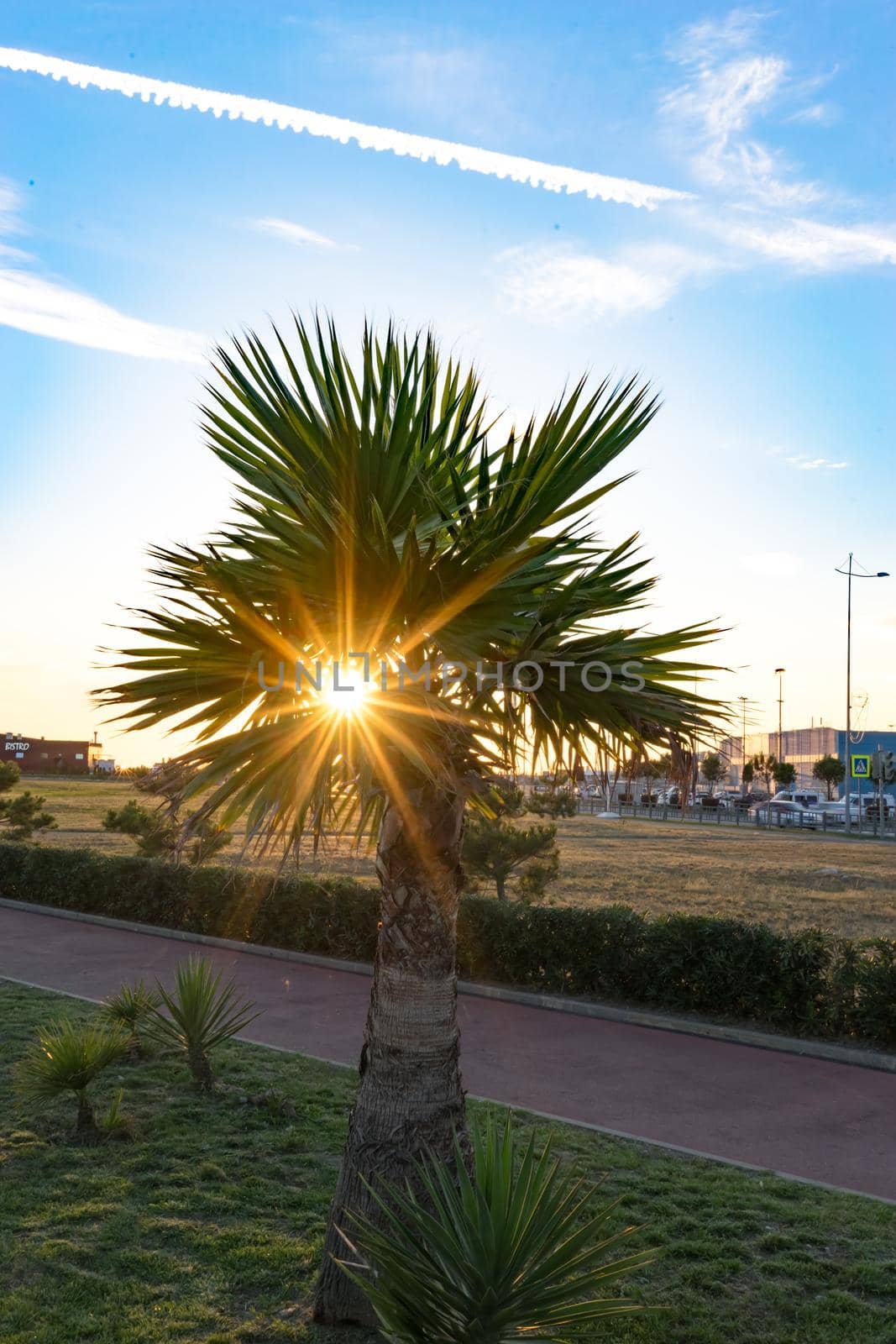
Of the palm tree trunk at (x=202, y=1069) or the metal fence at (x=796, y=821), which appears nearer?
the palm tree trunk at (x=202, y=1069)

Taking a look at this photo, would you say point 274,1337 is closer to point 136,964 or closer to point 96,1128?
point 96,1128

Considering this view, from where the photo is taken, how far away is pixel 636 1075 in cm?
1009

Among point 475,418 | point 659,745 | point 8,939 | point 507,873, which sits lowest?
point 8,939

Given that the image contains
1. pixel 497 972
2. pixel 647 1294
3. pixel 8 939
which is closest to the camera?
pixel 647 1294

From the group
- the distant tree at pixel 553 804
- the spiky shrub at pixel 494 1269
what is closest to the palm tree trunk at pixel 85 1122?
the spiky shrub at pixel 494 1269

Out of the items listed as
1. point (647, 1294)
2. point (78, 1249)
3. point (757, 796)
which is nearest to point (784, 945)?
point (647, 1294)

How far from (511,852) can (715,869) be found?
13.8 meters

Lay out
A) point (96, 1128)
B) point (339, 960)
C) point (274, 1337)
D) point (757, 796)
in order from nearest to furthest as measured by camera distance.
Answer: point (274, 1337)
point (96, 1128)
point (339, 960)
point (757, 796)

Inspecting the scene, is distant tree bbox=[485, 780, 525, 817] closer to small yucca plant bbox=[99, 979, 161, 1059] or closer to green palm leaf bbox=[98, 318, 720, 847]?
green palm leaf bbox=[98, 318, 720, 847]

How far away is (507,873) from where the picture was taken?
61.6ft

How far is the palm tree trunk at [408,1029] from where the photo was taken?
207 inches

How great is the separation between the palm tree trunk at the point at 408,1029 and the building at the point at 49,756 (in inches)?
4002

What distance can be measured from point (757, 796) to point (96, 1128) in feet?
265

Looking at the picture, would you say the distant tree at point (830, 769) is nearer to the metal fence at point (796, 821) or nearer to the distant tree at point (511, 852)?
the metal fence at point (796, 821)
